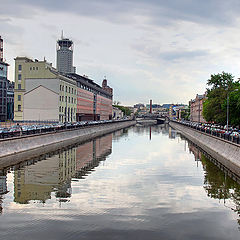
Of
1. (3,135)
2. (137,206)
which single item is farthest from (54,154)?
(137,206)

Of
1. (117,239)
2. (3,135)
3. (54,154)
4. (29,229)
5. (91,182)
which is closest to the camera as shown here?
(117,239)

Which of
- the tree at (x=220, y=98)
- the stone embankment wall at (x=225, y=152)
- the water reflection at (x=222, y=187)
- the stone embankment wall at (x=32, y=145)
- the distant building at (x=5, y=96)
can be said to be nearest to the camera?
the water reflection at (x=222, y=187)

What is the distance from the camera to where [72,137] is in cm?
8294

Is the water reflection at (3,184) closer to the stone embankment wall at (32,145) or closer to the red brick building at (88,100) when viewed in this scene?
the stone embankment wall at (32,145)

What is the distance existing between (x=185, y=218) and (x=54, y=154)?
3654 cm

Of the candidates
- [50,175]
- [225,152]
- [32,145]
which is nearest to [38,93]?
[32,145]

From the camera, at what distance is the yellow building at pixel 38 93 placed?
104250 millimetres

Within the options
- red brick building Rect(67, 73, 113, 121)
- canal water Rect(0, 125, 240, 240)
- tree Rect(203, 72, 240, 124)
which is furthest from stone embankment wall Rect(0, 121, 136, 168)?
red brick building Rect(67, 73, 113, 121)

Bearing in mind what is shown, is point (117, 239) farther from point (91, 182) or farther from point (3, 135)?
point (3, 135)

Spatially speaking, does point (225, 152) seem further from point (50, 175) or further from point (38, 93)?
point (38, 93)

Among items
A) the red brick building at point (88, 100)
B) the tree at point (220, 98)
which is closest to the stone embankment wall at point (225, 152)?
the tree at point (220, 98)

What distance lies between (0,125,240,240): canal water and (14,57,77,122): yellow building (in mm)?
56855

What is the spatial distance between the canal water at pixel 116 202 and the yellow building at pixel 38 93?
5686cm

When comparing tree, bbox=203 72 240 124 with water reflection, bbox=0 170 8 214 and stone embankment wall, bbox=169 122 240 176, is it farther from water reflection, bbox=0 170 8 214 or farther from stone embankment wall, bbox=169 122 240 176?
water reflection, bbox=0 170 8 214
